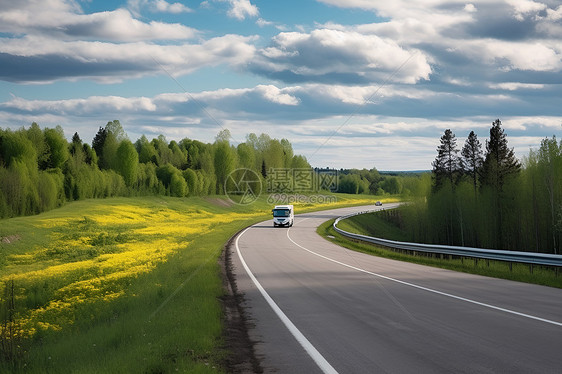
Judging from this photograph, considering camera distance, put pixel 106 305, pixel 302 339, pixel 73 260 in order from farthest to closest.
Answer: pixel 73 260, pixel 106 305, pixel 302 339

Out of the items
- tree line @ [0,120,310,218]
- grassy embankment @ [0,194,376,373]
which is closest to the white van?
grassy embankment @ [0,194,376,373]

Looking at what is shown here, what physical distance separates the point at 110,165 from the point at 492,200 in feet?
248

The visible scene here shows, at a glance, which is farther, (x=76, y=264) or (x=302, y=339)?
(x=76, y=264)

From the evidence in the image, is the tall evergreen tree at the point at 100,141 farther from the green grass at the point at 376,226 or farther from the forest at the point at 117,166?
the green grass at the point at 376,226

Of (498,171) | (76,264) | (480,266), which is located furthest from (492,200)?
(76,264)

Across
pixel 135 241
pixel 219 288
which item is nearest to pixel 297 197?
pixel 135 241

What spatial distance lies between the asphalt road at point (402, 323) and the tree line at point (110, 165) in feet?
167

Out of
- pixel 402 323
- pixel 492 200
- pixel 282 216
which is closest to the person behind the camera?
pixel 402 323

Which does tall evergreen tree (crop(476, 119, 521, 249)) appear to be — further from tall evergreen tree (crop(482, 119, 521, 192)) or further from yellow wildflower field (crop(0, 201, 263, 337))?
yellow wildflower field (crop(0, 201, 263, 337))

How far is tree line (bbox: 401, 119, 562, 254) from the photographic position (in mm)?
56375

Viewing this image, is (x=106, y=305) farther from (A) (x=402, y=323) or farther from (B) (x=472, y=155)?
(B) (x=472, y=155)

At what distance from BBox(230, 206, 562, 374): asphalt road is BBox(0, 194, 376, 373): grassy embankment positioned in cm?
119

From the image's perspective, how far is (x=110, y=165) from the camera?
106938 mm

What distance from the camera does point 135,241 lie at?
36969mm
